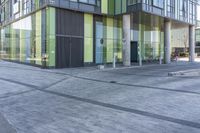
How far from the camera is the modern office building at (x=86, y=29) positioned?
26875 millimetres

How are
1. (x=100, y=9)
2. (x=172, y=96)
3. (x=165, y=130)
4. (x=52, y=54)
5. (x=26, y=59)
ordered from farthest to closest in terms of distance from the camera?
(x=26, y=59), (x=100, y=9), (x=52, y=54), (x=172, y=96), (x=165, y=130)

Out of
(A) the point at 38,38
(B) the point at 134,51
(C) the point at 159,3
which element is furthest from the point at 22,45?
(C) the point at 159,3

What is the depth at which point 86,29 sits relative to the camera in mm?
29609

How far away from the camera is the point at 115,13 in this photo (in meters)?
31.6

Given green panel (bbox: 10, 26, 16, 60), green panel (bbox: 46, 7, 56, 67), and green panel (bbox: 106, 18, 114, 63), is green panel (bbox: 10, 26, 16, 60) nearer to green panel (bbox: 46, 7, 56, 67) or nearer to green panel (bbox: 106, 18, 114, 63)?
green panel (bbox: 106, 18, 114, 63)

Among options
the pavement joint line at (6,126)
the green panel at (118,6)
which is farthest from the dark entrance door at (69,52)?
the pavement joint line at (6,126)

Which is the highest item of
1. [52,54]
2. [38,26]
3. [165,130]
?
[38,26]

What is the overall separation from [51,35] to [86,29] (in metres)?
4.81

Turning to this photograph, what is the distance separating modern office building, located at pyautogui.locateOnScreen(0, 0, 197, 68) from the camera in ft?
88.2

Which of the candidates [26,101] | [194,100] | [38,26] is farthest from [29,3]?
[194,100]

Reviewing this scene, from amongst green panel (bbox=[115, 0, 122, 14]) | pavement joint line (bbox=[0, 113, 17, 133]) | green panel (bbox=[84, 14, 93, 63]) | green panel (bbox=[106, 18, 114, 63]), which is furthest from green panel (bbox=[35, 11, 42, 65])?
pavement joint line (bbox=[0, 113, 17, 133])

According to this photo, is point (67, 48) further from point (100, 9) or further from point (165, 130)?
point (165, 130)

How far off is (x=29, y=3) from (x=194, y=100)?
25.6m

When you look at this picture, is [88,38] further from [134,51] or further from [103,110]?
[103,110]
